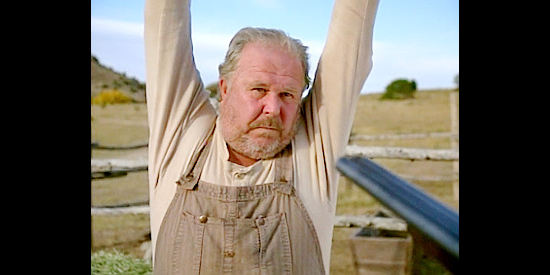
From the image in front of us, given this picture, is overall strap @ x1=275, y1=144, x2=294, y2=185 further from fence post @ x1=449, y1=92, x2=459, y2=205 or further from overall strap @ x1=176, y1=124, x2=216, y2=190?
fence post @ x1=449, y1=92, x2=459, y2=205

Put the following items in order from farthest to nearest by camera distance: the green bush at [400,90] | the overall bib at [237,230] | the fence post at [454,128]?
1. the green bush at [400,90]
2. the fence post at [454,128]
3. the overall bib at [237,230]

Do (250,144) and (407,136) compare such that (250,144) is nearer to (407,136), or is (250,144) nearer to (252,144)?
(252,144)

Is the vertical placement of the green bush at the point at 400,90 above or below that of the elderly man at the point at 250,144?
above

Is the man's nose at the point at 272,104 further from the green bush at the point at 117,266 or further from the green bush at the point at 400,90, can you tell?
the green bush at the point at 400,90

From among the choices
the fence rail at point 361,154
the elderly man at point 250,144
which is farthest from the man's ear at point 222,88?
the fence rail at point 361,154

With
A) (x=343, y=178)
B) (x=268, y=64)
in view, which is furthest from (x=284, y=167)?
(x=343, y=178)

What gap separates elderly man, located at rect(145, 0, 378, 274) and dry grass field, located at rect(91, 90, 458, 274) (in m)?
0.11

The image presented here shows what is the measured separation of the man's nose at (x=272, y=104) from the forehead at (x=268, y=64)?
26mm

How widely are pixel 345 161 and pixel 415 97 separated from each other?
760 cm

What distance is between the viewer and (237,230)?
2.70ft

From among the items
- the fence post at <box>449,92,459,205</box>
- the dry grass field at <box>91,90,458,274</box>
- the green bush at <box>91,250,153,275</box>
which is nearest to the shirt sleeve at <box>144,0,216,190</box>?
the dry grass field at <box>91,90,458,274</box>

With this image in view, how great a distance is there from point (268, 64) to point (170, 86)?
0.54 ft

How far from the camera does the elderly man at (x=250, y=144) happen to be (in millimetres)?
833
